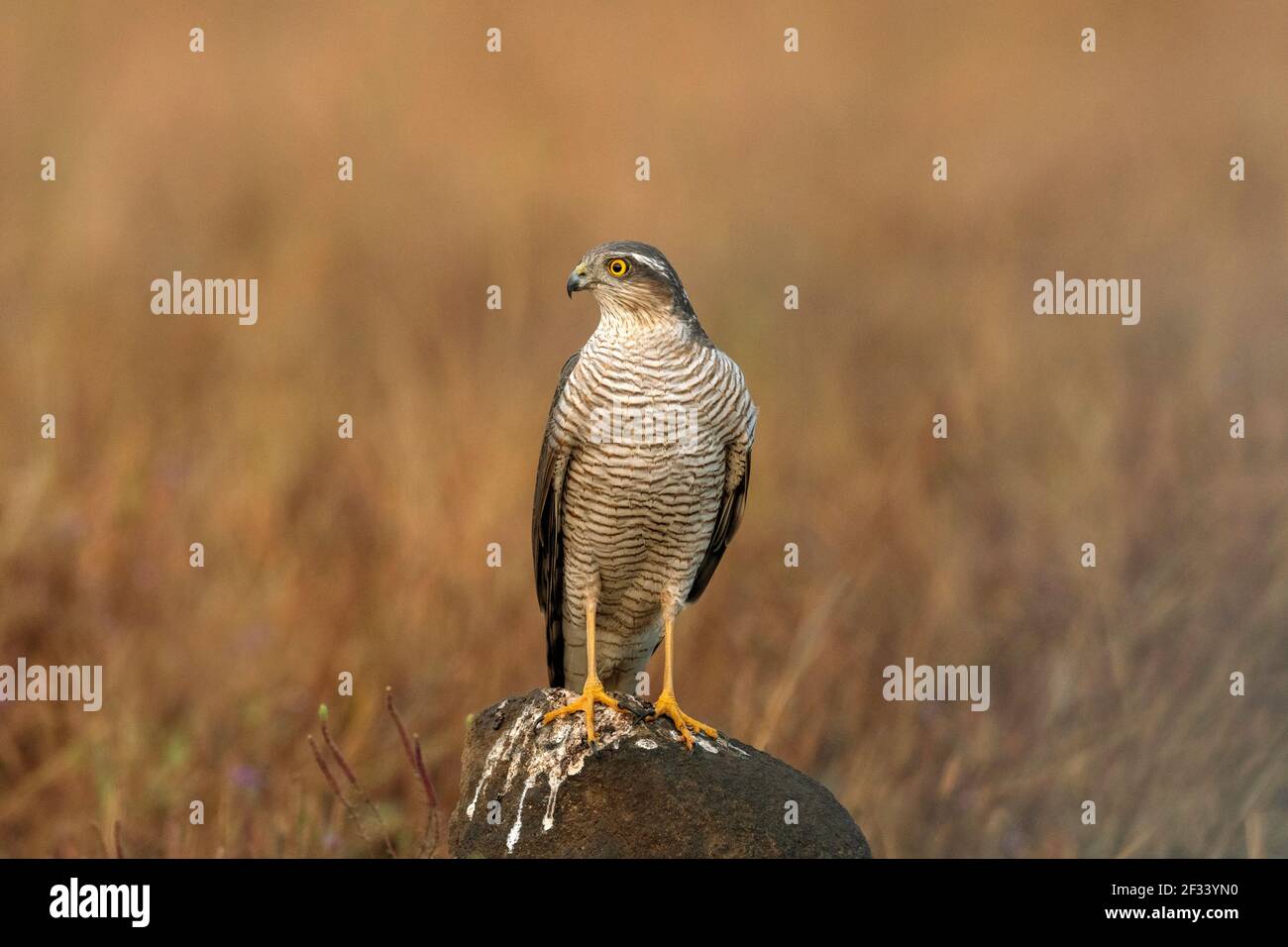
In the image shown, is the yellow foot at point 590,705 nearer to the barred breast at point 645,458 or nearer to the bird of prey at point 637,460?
the bird of prey at point 637,460

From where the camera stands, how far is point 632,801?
15.6 ft

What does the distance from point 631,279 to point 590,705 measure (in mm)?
1405

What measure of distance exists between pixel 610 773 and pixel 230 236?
22.2ft

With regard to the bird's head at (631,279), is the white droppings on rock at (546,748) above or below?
below

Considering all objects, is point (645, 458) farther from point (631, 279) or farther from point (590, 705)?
point (590, 705)

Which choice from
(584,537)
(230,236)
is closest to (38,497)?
(230,236)

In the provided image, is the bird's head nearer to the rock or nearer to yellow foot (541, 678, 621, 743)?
yellow foot (541, 678, 621, 743)

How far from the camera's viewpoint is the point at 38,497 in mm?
8094

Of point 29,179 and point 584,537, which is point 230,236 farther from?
point 584,537

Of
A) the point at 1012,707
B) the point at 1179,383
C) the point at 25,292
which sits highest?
the point at 25,292

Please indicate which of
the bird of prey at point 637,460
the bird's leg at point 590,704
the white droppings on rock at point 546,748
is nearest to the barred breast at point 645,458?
the bird of prey at point 637,460

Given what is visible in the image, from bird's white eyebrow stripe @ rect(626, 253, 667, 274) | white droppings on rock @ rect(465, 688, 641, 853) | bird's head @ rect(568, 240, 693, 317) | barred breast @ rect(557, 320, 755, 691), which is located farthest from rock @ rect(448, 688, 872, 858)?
bird's white eyebrow stripe @ rect(626, 253, 667, 274)

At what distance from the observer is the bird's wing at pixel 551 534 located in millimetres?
5621

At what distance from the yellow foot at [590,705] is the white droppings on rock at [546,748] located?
18mm
